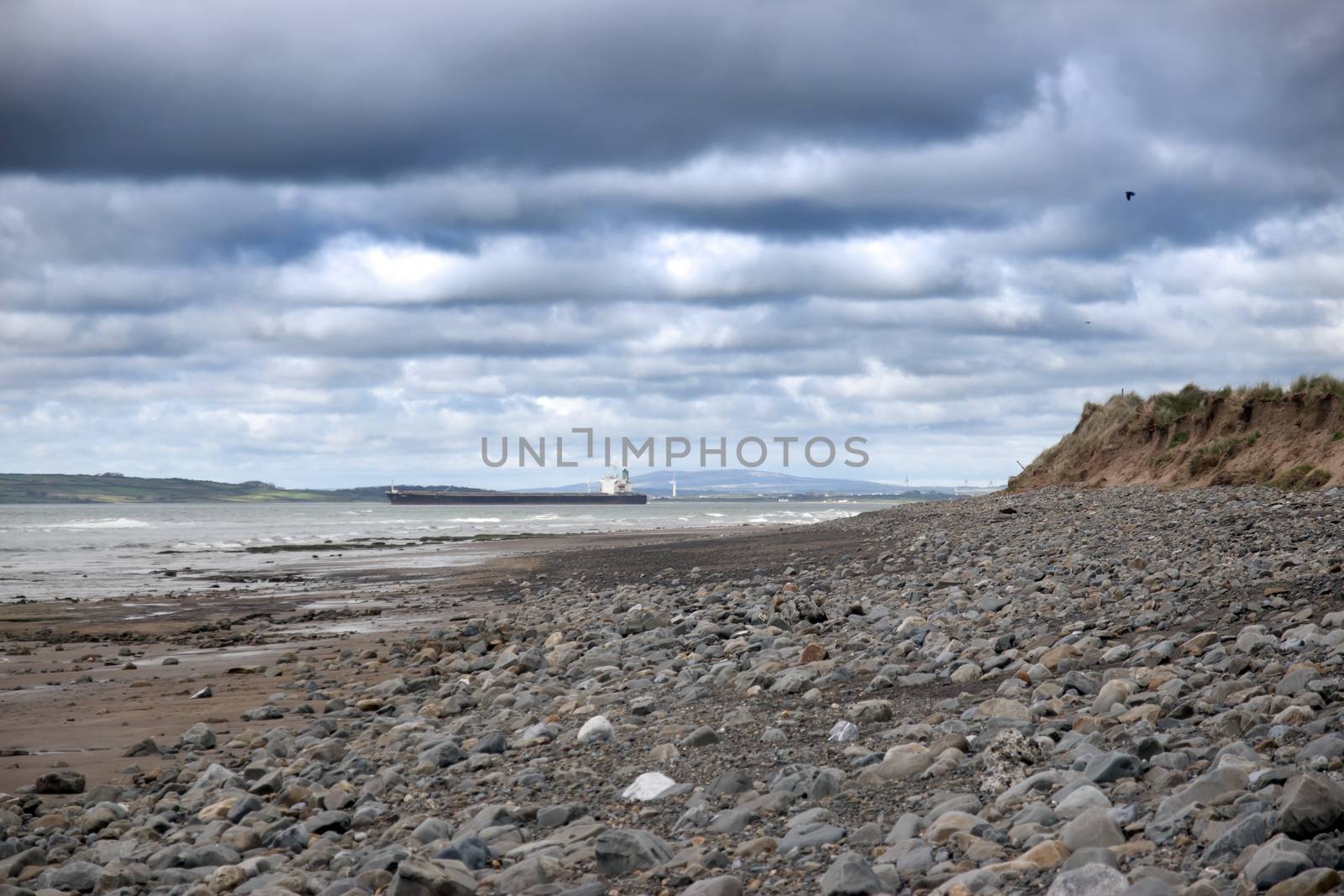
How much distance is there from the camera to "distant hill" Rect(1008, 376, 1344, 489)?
71.4 feet

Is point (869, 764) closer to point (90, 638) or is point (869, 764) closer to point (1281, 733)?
point (1281, 733)

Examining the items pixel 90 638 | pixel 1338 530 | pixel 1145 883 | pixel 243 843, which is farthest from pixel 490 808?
pixel 90 638

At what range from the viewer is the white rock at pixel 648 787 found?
5023 millimetres

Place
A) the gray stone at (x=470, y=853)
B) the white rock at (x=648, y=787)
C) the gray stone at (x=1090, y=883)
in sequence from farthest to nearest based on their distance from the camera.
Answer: the white rock at (x=648, y=787)
the gray stone at (x=470, y=853)
the gray stone at (x=1090, y=883)

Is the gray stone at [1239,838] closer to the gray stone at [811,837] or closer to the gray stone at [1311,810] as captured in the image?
the gray stone at [1311,810]

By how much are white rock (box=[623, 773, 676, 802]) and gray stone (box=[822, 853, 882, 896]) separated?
5.12ft

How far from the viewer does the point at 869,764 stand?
488 centimetres

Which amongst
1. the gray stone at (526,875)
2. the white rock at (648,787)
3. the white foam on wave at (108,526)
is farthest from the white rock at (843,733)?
the white foam on wave at (108,526)

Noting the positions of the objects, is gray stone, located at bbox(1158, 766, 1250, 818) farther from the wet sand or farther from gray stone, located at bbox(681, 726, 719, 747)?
the wet sand

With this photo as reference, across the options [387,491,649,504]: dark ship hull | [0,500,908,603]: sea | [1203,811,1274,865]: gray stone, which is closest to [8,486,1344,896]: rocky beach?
[1203,811,1274,865]: gray stone

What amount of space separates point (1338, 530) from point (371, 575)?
798 inches

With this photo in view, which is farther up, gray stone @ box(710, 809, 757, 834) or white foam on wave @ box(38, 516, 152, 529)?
gray stone @ box(710, 809, 757, 834)

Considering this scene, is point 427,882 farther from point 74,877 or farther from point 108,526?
point 108,526

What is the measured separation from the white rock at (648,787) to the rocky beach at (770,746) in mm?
17
